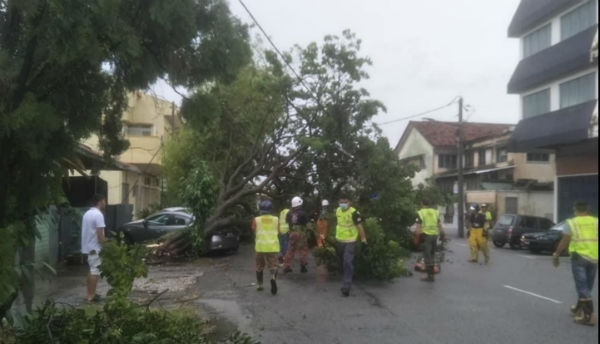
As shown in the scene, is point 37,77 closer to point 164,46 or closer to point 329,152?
point 164,46

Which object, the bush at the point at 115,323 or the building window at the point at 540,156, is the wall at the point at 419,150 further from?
the bush at the point at 115,323

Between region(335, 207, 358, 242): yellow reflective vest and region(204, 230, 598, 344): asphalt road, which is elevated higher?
region(335, 207, 358, 242): yellow reflective vest

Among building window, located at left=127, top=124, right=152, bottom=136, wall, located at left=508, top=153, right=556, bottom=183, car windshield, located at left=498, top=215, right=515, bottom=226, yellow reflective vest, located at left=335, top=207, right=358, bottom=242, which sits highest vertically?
building window, located at left=127, top=124, right=152, bottom=136

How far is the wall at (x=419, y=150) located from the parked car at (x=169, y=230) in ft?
91.0

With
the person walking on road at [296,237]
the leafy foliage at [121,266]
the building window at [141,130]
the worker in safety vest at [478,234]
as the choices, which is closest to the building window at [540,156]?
the leafy foliage at [121,266]

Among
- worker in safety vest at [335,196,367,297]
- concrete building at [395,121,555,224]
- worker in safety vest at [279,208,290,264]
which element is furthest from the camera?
concrete building at [395,121,555,224]

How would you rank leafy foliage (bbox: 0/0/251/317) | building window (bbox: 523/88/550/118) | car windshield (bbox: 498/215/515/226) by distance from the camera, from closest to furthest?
building window (bbox: 523/88/550/118), leafy foliage (bbox: 0/0/251/317), car windshield (bbox: 498/215/515/226)

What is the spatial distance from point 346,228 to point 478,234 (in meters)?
7.49

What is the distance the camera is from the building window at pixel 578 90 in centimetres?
362

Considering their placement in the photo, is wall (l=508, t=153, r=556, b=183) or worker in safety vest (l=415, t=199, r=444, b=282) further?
worker in safety vest (l=415, t=199, r=444, b=282)

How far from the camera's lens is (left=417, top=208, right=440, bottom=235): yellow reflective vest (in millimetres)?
12883

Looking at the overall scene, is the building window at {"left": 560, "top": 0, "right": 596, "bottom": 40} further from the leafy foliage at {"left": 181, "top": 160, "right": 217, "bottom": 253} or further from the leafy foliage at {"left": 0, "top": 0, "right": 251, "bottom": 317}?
the leafy foliage at {"left": 181, "top": 160, "right": 217, "bottom": 253}

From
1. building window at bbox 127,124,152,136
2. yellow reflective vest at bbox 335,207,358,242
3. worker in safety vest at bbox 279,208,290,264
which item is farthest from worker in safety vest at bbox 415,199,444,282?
building window at bbox 127,124,152,136

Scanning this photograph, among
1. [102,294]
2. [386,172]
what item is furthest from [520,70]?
[386,172]
